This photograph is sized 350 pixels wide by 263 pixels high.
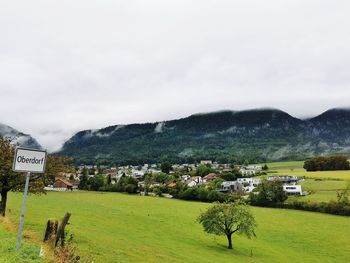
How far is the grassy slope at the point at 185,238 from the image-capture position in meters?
37.1

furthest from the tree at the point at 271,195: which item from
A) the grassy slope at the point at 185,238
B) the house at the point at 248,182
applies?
the house at the point at 248,182

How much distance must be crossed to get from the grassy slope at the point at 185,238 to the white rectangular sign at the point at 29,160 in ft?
42.2

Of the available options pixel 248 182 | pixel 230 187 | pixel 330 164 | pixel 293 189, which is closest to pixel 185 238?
pixel 293 189

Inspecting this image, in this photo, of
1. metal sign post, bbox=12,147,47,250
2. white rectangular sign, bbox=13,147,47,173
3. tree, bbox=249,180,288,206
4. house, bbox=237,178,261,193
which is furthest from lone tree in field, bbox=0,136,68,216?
house, bbox=237,178,261,193

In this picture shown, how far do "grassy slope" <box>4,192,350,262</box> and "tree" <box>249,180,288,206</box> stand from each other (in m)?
22.2

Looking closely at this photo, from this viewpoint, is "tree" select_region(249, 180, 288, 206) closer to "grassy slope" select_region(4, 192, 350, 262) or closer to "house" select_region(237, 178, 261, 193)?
"grassy slope" select_region(4, 192, 350, 262)

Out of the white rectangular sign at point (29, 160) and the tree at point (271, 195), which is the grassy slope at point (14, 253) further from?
the tree at point (271, 195)

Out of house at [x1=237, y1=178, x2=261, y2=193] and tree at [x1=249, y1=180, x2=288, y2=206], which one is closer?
tree at [x1=249, y1=180, x2=288, y2=206]

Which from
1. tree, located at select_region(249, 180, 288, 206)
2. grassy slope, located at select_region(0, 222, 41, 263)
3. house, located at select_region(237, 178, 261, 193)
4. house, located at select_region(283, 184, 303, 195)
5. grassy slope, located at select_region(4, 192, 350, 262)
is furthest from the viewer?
house, located at select_region(237, 178, 261, 193)

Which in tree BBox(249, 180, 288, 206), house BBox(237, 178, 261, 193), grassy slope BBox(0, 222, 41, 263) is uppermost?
house BBox(237, 178, 261, 193)

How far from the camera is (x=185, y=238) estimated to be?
57.1 metres

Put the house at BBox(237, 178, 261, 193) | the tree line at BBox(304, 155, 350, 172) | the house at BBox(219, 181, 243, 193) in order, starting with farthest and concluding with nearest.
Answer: the tree line at BBox(304, 155, 350, 172) → the house at BBox(237, 178, 261, 193) → the house at BBox(219, 181, 243, 193)

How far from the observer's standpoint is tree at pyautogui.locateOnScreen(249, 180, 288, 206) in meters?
117

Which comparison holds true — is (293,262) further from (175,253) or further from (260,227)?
(260,227)
